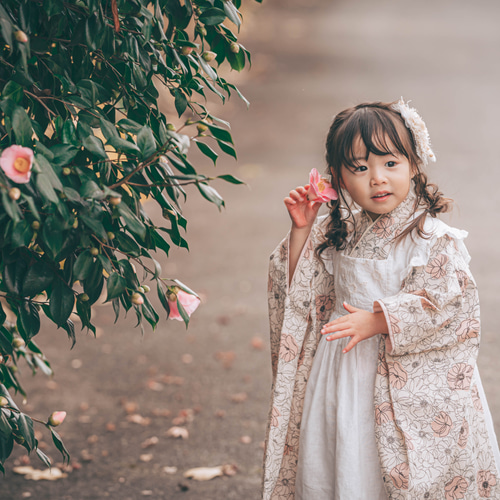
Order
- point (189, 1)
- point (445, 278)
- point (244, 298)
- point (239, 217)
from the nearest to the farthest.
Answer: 1. point (189, 1)
2. point (445, 278)
3. point (244, 298)
4. point (239, 217)

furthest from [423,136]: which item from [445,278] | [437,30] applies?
[437,30]

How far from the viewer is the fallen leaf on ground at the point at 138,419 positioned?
136 inches

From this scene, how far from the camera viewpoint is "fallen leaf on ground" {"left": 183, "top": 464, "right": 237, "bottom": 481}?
114 inches

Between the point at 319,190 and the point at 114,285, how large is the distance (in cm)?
85

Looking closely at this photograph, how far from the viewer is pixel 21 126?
3.90ft

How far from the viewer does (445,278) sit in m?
1.82

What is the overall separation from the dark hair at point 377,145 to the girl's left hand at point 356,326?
0.96ft

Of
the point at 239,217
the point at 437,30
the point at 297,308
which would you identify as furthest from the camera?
the point at 437,30

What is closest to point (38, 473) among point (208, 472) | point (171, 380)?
point (208, 472)

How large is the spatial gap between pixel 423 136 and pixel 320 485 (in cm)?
120

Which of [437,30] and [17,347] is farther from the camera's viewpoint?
[437,30]

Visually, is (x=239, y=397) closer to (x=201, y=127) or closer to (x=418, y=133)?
(x=418, y=133)

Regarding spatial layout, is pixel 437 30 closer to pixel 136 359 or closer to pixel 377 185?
pixel 136 359

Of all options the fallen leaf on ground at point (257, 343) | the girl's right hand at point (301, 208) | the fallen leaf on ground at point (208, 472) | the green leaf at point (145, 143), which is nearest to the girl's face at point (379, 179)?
the girl's right hand at point (301, 208)
